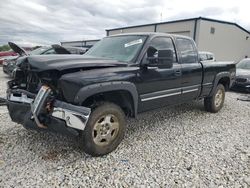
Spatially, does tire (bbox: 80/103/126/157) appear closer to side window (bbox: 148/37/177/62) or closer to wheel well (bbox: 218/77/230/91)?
side window (bbox: 148/37/177/62)

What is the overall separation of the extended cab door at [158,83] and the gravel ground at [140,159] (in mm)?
630

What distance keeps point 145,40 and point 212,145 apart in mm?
2116

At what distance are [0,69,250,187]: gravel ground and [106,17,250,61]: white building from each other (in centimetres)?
1591

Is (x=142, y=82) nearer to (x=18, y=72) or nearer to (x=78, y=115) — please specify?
(x=78, y=115)

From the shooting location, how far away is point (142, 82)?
13.0 feet

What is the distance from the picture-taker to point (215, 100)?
6297mm

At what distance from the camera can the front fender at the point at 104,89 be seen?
3080 millimetres

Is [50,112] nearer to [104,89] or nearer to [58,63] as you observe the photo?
[58,63]

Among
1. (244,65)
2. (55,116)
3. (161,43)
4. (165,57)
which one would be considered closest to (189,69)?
(161,43)

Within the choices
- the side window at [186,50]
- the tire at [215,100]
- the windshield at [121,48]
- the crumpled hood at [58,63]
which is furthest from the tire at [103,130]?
the tire at [215,100]

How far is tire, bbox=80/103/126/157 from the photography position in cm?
326

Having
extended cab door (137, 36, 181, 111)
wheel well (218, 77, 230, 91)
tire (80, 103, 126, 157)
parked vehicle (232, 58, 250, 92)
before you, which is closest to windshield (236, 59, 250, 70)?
parked vehicle (232, 58, 250, 92)

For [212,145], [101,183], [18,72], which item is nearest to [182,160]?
[212,145]

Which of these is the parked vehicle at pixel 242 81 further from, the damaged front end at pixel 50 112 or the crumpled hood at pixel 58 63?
the damaged front end at pixel 50 112
